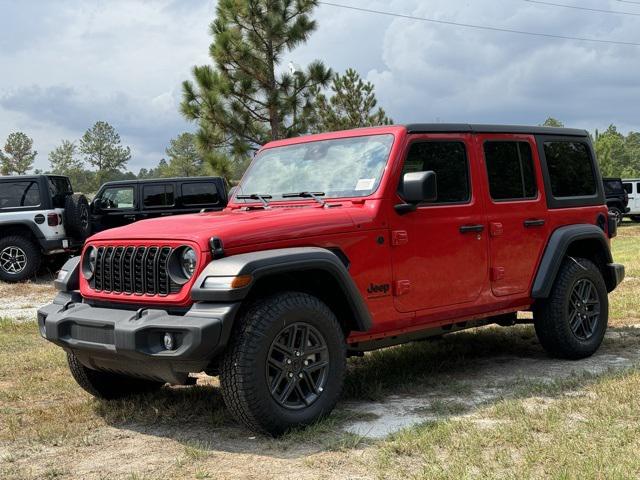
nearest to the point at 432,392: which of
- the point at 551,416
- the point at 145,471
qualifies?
the point at 551,416

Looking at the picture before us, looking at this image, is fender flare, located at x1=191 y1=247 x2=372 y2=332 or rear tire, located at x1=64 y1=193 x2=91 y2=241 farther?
rear tire, located at x1=64 y1=193 x2=91 y2=241

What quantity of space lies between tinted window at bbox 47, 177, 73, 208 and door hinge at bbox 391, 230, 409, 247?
10604 millimetres

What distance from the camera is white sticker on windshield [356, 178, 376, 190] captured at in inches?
205

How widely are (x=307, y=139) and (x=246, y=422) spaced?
7.49 ft

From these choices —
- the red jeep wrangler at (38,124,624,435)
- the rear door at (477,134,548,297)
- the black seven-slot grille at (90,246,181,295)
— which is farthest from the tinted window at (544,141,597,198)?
the black seven-slot grille at (90,246,181,295)

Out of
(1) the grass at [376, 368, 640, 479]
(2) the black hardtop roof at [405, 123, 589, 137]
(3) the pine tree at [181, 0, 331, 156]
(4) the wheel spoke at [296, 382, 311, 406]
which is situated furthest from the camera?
(3) the pine tree at [181, 0, 331, 156]

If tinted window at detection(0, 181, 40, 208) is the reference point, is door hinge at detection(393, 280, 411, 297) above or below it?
below

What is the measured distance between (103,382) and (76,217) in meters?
9.19

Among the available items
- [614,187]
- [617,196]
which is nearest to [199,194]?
[617,196]

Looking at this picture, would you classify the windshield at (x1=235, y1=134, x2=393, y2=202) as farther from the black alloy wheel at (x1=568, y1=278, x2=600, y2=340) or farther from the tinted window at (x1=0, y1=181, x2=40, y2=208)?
the tinted window at (x1=0, y1=181, x2=40, y2=208)

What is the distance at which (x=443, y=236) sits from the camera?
545cm

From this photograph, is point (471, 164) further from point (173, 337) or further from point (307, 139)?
point (173, 337)

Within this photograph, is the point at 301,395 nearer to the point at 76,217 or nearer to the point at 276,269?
the point at 276,269

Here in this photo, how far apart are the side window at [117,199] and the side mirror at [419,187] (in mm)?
10894
